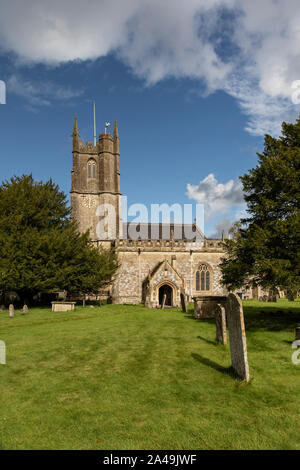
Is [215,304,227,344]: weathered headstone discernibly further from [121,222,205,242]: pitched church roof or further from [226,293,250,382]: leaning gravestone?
[121,222,205,242]: pitched church roof

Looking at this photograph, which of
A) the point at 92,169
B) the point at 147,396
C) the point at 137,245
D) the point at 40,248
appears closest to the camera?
the point at 147,396

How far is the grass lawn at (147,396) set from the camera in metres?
4.13

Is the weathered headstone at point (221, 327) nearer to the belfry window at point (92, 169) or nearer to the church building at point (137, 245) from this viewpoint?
the church building at point (137, 245)

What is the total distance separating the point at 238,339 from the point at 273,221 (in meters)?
7.05

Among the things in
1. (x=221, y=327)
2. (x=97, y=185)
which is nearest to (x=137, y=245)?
(x=97, y=185)

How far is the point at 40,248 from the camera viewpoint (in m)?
23.5

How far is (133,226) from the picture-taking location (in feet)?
129

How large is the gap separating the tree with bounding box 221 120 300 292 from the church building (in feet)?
50.3

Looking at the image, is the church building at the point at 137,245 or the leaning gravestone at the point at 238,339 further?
the church building at the point at 137,245

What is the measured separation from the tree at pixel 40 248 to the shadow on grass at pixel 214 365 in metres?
17.7

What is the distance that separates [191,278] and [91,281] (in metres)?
12.6

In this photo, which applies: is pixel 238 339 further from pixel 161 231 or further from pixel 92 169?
pixel 92 169

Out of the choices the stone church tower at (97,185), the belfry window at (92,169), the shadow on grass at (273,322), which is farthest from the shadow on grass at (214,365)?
the belfry window at (92,169)
